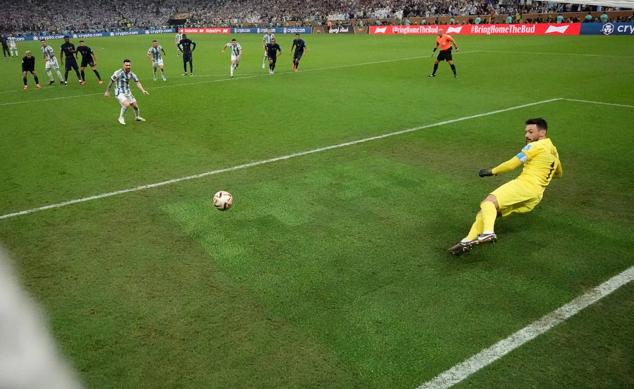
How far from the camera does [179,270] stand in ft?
19.5

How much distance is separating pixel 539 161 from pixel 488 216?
3.45 ft

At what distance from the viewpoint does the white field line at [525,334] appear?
4027mm

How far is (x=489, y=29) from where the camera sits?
42125 millimetres

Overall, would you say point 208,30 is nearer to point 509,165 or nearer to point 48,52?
point 48,52

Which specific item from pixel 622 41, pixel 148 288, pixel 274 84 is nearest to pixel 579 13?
pixel 622 41

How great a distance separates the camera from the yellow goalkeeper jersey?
6.08 m

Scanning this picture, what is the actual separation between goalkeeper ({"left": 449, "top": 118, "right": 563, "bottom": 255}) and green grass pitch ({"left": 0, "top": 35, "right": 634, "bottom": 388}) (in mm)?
415

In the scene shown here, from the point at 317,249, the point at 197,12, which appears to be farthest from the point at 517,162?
the point at 197,12

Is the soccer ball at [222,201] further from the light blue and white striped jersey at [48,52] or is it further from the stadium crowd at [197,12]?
the stadium crowd at [197,12]

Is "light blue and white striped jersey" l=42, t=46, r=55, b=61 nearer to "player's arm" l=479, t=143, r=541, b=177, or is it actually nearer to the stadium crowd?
"player's arm" l=479, t=143, r=541, b=177

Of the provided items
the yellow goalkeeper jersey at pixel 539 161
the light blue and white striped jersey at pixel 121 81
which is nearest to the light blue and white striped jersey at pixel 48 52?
the light blue and white striped jersey at pixel 121 81

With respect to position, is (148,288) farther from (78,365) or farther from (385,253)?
(385,253)

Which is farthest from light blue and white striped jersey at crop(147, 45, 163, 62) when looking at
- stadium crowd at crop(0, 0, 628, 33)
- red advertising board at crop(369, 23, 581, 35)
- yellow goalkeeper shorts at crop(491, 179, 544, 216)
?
stadium crowd at crop(0, 0, 628, 33)

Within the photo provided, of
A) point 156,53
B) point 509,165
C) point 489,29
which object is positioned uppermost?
point 489,29
